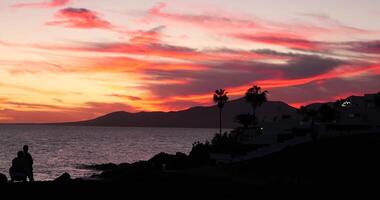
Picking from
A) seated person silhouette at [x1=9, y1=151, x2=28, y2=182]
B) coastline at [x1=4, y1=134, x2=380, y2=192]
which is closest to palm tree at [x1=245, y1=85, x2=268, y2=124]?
coastline at [x1=4, y1=134, x2=380, y2=192]

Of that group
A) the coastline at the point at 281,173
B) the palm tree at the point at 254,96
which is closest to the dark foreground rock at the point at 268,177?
the coastline at the point at 281,173

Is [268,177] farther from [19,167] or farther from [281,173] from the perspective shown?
[19,167]

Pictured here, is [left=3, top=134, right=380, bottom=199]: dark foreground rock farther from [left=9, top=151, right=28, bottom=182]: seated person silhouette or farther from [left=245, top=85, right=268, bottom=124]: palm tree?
[left=245, top=85, right=268, bottom=124]: palm tree

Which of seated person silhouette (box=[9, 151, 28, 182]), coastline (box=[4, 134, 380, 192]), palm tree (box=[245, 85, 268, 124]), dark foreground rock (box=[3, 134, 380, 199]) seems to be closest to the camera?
seated person silhouette (box=[9, 151, 28, 182])

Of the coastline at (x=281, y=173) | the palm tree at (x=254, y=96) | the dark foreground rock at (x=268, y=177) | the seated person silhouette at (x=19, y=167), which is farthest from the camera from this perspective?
the palm tree at (x=254, y=96)

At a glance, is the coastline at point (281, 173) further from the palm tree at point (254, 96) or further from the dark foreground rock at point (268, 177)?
the palm tree at point (254, 96)

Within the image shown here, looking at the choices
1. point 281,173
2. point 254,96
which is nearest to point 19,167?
point 281,173

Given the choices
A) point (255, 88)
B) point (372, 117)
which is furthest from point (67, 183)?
point (255, 88)

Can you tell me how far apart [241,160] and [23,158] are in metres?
29.4

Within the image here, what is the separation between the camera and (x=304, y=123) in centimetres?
6950

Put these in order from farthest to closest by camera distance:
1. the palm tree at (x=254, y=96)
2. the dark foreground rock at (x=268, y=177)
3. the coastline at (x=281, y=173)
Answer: the palm tree at (x=254, y=96), the coastline at (x=281, y=173), the dark foreground rock at (x=268, y=177)

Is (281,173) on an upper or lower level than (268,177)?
upper

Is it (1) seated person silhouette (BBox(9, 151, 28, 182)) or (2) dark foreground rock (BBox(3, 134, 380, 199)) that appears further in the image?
(2) dark foreground rock (BBox(3, 134, 380, 199))

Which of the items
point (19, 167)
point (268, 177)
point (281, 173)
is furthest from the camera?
point (281, 173)
